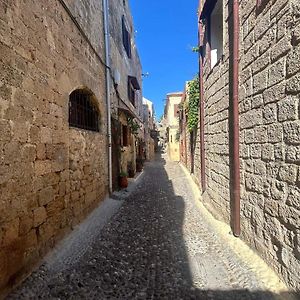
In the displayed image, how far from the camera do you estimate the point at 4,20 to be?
2.75 m

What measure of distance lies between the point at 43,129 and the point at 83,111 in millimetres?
2390

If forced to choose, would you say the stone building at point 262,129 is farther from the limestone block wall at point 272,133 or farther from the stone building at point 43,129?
the stone building at point 43,129

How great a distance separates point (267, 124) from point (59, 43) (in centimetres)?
322

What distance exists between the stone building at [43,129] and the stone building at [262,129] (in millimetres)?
2592

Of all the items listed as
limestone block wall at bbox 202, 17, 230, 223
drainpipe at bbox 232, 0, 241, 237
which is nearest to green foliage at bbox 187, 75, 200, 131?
limestone block wall at bbox 202, 17, 230, 223

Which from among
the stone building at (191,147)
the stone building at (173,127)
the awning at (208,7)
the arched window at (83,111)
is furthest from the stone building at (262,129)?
the stone building at (173,127)

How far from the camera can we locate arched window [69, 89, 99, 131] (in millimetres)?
5272

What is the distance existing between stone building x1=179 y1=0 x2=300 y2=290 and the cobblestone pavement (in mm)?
428

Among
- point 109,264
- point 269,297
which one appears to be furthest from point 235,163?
point 109,264

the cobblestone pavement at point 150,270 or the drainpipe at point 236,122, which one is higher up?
the drainpipe at point 236,122

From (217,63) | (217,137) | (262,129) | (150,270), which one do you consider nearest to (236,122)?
(262,129)

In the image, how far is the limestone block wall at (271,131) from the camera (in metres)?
2.50

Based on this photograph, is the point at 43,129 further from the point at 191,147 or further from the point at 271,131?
the point at 191,147

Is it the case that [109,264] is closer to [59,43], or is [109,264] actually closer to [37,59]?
[37,59]
